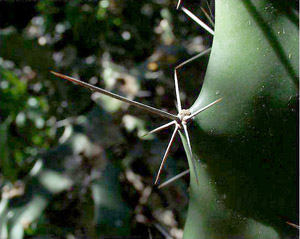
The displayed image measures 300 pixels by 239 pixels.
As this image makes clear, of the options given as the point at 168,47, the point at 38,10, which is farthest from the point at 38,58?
the point at 168,47

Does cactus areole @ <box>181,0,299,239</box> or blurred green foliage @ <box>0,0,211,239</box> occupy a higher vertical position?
cactus areole @ <box>181,0,299,239</box>

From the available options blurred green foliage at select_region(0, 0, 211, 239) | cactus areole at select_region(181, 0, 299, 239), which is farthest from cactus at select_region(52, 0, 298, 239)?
blurred green foliage at select_region(0, 0, 211, 239)

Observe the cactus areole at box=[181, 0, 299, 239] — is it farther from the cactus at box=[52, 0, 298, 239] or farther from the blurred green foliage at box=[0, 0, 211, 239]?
the blurred green foliage at box=[0, 0, 211, 239]

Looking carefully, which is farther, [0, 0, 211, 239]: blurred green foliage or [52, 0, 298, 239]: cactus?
[0, 0, 211, 239]: blurred green foliage

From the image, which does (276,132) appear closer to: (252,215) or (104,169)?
(252,215)

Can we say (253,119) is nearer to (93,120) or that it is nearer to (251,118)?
(251,118)

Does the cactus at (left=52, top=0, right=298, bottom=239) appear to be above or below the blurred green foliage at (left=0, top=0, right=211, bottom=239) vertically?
above

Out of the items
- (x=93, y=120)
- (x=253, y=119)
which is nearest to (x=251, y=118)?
(x=253, y=119)
